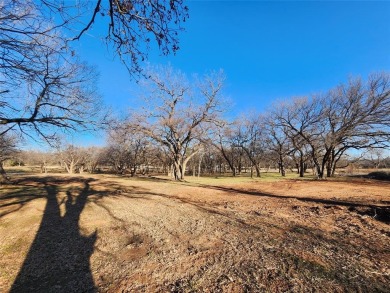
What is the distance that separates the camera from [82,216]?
22.4 ft

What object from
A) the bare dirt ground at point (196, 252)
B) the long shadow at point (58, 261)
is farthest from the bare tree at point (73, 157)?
the long shadow at point (58, 261)

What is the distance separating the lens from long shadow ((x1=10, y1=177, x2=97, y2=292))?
3.31 metres

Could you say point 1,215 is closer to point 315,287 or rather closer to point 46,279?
point 46,279

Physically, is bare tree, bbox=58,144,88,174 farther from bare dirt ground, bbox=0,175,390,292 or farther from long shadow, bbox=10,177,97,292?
long shadow, bbox=10,177,97,292

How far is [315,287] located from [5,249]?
18.0 ft

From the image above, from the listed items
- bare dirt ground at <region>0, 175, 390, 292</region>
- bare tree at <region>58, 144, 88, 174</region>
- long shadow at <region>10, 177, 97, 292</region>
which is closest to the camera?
bare dirt ground at <region>0, 175, 390, 292</region>

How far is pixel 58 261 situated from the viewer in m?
4.03

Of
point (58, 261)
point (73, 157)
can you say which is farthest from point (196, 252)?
point (73, 157)

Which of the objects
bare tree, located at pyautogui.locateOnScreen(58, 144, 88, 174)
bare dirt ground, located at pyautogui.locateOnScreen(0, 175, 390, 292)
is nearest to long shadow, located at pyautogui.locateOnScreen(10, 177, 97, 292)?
bare dirt ground, located at pyautogui.locateOnScreen(0, 175, 390, 292)

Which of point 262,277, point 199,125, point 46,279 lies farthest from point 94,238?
point 199,125

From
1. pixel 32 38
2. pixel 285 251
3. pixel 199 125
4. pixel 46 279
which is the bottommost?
pixel 46 279

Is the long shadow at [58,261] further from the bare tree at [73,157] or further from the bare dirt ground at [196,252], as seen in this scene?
the bare tree at [73,157]

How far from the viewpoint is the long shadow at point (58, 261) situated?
3.31m

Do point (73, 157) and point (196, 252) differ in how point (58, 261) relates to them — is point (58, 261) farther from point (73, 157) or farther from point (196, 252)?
point (73, 157)
